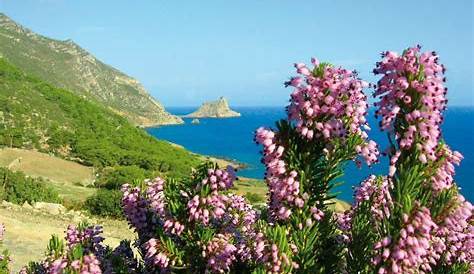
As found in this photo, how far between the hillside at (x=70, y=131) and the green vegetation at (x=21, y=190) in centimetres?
2395

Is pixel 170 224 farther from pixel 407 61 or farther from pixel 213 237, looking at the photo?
pixel 407 61

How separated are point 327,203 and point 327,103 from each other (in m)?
1.34

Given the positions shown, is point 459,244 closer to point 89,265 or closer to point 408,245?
point 408,245

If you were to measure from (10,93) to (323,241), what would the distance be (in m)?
81.6

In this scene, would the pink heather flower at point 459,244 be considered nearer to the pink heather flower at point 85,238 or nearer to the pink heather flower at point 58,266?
the pink heather flower at point 58,266

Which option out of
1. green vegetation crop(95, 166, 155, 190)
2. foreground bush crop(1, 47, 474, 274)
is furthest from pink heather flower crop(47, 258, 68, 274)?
green vegetation crop(95, 166, 155, 190)

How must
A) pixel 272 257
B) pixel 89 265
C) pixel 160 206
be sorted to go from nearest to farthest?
pixel 272 257 → pixel 89 265 → pixel 160 206

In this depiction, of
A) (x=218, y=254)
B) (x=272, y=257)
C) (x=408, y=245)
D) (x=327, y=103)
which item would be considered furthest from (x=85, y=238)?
(x=408, y=245)

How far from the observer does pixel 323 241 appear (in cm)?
635

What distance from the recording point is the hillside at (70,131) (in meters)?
62.4

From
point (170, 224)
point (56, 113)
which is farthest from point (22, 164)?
point (170, 224)

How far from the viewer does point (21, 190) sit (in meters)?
32.9

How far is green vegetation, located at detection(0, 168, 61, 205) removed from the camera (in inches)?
1255

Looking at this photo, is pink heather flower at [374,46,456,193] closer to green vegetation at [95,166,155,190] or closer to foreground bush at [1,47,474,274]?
foreground bush at [1,47,474,274]
